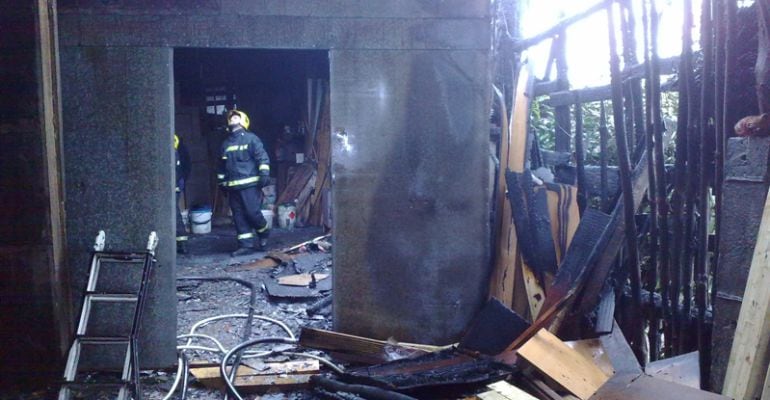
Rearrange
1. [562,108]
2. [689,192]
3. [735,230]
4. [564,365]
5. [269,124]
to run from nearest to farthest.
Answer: [735,230], [689,192], [564,365], [562,108], [269,124]

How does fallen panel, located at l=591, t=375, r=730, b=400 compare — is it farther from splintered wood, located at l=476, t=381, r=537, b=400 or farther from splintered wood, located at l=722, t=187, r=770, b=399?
splintered wood, located at l=476, t=381, r=537, b=400

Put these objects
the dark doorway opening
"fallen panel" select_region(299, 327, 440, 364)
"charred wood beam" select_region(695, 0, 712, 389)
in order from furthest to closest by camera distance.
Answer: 1. the dark doorway opening
2. "fallen panel" select_region(299, 327, 440, 364)
3. "charred wood beam" select_region(695, 0, 712, 389)

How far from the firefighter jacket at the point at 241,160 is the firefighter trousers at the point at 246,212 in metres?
0.12

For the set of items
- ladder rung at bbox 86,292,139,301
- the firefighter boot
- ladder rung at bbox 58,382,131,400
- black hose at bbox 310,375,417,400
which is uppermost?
ladder rung at bbox 86,292,139,301

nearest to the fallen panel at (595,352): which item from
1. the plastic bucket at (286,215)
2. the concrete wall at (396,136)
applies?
the concrete wall at (396,136)

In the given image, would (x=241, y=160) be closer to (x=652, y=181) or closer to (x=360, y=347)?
(x=360, y=347)

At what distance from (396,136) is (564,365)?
2.14m

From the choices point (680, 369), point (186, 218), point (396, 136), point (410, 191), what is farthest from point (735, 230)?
point (186, 218)

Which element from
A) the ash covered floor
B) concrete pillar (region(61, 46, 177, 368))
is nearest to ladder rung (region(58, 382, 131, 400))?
the ash covered floor

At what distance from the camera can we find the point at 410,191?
5.04m

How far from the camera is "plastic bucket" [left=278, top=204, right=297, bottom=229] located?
11938 mm

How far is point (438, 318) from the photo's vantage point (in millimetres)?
5152

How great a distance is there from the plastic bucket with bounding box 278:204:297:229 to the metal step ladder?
7.15 m

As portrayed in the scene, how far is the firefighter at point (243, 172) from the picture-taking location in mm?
8977
